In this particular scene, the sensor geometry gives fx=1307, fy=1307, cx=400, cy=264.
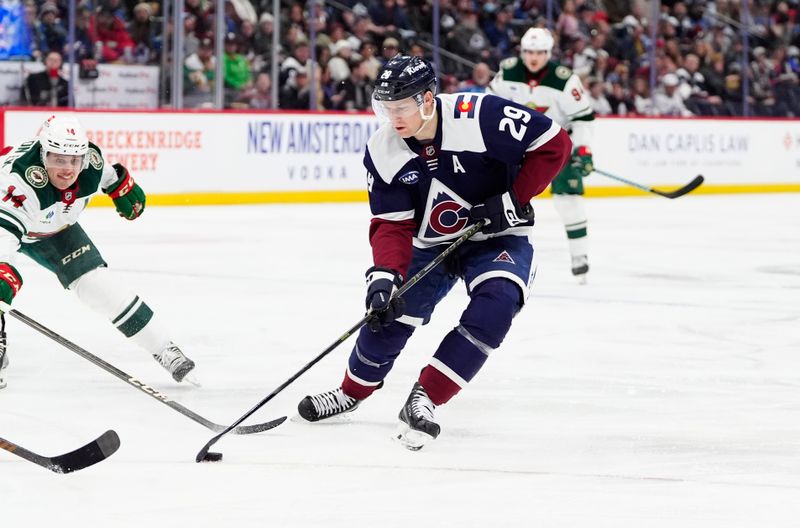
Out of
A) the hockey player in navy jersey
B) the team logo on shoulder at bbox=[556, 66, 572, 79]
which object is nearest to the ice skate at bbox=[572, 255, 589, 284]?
the team logo on shoulder at bbox=[556, 66, 572, 79]

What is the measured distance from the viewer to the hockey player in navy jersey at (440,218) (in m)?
3.00

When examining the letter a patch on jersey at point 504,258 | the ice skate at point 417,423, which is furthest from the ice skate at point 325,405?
the letter a patch on jersey at point 504,258

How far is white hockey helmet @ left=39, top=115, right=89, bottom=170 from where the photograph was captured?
10.9ft

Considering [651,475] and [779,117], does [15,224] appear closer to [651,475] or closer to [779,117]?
[651,475]

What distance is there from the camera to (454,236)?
10.6ft

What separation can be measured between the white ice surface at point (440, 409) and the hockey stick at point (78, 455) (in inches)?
1.3

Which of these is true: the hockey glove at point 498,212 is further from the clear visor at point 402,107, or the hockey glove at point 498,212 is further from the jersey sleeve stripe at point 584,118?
the jersey sleeve stripe at point 584,118

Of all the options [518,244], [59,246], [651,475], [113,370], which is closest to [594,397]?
[518,244]

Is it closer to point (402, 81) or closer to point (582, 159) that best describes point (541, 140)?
point (402, 81)

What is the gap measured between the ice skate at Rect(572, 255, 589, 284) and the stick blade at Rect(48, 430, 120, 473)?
12.2 feet

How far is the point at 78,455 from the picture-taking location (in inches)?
105

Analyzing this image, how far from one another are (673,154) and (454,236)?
8.95 meters

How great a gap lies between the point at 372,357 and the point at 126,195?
0.99 meters

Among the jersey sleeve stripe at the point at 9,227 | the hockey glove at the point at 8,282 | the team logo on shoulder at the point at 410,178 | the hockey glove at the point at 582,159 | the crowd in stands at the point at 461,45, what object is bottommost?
the crowd in stands at the point at 461,45
